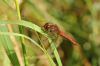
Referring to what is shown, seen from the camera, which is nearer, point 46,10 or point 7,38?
point 7,38

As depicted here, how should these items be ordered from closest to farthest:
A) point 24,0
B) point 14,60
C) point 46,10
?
point 14,60, point 24,0, point 46,10

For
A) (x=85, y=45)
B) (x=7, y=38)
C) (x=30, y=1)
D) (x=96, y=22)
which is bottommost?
(x=85, y=45)

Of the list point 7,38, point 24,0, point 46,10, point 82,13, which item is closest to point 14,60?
point 7,38

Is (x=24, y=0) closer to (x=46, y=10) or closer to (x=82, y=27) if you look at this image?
(x=46, y=10)

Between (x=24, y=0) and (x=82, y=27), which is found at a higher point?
(x=24, y=0)

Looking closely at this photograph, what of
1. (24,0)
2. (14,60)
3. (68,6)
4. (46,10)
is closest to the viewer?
(14,60)

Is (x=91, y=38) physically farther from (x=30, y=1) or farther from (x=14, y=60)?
(x=14, y=60)
